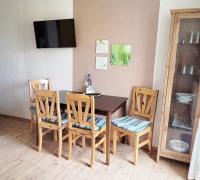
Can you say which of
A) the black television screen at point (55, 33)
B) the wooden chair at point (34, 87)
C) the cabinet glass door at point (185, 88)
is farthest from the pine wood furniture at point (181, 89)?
the wooden chair at point (34, 87)

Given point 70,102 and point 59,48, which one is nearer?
point 70,102

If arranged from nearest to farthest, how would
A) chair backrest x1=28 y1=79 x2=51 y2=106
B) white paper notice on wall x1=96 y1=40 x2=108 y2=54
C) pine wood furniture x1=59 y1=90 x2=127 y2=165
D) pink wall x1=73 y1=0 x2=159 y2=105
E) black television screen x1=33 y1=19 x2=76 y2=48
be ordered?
pine wood furniture x1=59 y1=90 x2=127 y2=165, pink wall x1=73 y1=0 x2=159 y2=105, white paper notice on wall x1=96 y1=40 x2=108 y2=54, black television screen x1=33 y1=19 x2=76 y2=48, chair backrest x1=28 y1=79 x2=51 y2=106

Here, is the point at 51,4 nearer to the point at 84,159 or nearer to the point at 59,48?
the point at 59,48

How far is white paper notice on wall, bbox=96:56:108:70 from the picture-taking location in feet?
9.98

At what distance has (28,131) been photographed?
3447mm

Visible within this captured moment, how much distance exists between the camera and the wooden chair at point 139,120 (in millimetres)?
2508

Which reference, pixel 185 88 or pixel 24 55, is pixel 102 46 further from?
pixel 24 55

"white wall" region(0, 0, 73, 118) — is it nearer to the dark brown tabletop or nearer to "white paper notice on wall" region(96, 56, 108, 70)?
"white paper notice on wall" region(96, 56, 108, 70)

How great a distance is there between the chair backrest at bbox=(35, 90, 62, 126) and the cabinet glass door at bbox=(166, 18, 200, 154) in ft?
Result: 4.68

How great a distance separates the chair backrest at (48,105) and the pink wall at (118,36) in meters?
0.78

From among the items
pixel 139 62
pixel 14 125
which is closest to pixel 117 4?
pixel 139 62

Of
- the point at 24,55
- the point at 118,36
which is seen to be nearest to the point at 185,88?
the point at 118,36

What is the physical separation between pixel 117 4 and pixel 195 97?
1.61m

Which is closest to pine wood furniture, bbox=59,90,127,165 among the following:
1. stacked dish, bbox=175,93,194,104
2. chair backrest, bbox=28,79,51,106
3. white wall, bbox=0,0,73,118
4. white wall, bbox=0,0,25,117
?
chair backrest, bbox=28,79,51,106
